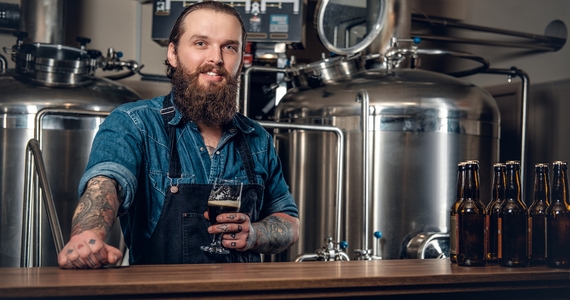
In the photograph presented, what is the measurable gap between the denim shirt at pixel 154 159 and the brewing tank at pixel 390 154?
1611 mm

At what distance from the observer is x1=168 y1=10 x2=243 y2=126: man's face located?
2.37 m

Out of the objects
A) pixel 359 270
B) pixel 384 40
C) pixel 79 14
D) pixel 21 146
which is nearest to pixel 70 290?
pixel 359 270

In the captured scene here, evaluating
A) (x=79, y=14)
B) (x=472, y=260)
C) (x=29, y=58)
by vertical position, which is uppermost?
(x=79, y=14)

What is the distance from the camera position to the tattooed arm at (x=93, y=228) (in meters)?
1.73

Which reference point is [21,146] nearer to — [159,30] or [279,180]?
[159,30]

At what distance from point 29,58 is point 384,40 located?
2196 mm

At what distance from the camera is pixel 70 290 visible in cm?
136

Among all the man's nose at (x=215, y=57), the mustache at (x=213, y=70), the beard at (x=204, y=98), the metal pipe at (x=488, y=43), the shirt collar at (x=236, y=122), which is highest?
the metal pipe at (x=488, y=43)

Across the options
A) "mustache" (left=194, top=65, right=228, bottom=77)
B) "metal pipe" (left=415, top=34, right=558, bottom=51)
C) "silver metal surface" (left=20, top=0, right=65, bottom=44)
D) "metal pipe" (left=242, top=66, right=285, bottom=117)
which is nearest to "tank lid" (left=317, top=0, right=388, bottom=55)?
"metal pipe" (left=242, top=66, right=285, bottom=117)

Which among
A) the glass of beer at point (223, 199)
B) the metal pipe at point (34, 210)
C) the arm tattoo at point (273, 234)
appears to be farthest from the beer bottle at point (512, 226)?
the metal pipe at point (34, 210)

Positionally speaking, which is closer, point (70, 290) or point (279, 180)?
point (70, 290)

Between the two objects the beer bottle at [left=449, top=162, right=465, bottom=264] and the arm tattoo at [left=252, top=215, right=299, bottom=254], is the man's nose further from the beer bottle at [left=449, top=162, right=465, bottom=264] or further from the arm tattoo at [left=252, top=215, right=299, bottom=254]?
the beer bottle at [left=449, top=162, right=465, bottom=264]

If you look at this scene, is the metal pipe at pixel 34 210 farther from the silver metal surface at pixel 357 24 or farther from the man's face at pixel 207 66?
the silver metal surface at pixel 357 24

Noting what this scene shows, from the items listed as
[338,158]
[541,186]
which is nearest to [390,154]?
[338,158]
